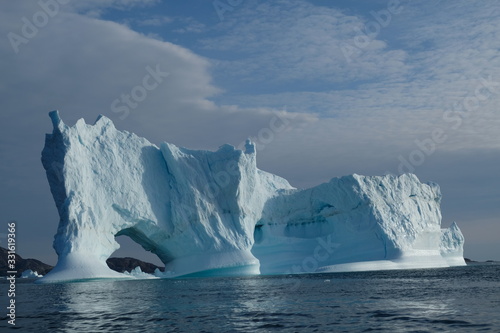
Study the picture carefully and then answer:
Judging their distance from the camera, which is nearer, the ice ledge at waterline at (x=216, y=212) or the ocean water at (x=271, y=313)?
the ocean water at (x=271, y=313)

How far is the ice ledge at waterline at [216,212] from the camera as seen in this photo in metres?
24.8

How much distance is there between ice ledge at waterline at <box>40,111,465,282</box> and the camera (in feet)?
81.4

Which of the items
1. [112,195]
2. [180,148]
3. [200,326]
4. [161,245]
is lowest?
[200,326]

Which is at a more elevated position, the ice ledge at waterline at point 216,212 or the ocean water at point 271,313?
the ice ledge at waterline at point 216,212

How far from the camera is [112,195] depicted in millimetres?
26250

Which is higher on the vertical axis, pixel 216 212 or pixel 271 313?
pixel 216 212

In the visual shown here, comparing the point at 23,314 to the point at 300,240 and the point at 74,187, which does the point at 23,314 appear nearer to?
the point at 74,187

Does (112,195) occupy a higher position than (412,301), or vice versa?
(112,195)

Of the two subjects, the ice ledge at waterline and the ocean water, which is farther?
the ice ledge at waterline

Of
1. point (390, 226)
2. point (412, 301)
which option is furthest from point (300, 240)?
point (412, 301)

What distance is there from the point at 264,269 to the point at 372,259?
678 cm

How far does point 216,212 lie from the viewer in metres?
29.5

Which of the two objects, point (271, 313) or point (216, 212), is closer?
point (271, 313)

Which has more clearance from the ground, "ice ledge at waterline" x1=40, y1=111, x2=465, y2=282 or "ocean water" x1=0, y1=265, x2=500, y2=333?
"ice ledge at waterline" x1=40, y1=111, x2=465, y2=282
